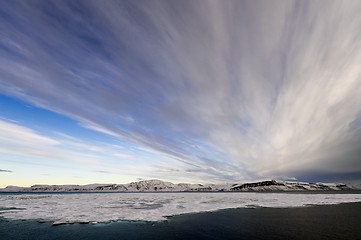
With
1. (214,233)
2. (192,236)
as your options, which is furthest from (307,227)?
(192,236)

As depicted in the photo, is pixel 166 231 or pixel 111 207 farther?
pixel 111 207

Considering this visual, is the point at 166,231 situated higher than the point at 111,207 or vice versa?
the point at 111,207

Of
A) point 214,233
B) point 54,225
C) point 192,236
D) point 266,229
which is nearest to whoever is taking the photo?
point 192,236

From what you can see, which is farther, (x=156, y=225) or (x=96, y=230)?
(x=156, y=225)

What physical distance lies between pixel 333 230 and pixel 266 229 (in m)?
6.55

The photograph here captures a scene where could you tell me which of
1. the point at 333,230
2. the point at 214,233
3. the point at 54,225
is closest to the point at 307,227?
the point at 333,230

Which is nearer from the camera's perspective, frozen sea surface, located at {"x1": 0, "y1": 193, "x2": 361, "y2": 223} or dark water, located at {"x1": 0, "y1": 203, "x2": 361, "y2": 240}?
dark water, located at {"x1": 0, "y1": 203, "x2": 361, "y2": 240}

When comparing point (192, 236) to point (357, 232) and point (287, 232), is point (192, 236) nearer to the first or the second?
point (287, 232)

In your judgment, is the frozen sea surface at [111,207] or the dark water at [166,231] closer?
the dark water at [166,231]

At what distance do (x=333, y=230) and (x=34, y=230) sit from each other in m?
29.4

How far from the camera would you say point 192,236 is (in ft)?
50.5

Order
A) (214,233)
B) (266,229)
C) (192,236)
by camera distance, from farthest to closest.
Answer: (266,229) → (214,233) → (192,236)

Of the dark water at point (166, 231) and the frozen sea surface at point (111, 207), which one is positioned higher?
the frozen sea surface at point (111, 207)

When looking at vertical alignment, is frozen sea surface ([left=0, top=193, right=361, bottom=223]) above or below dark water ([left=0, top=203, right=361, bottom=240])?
above
